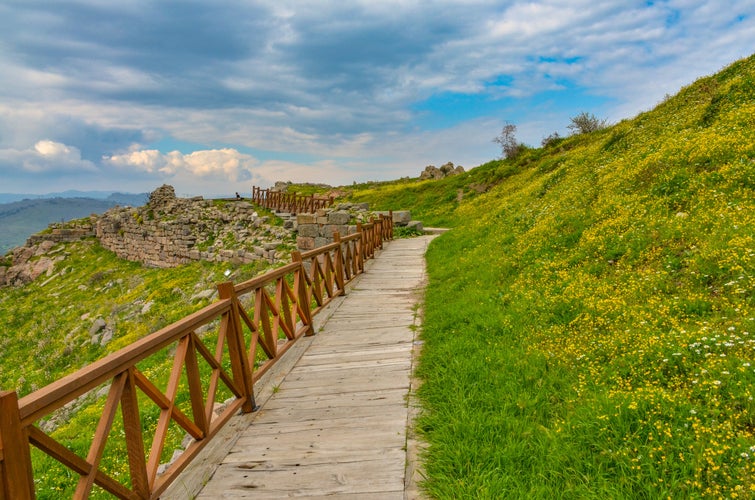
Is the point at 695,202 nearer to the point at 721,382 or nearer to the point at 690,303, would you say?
the point at 690,303

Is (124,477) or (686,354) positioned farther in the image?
(124,477)

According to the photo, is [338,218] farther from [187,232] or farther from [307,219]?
[187,232]

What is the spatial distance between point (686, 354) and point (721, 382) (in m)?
0.51

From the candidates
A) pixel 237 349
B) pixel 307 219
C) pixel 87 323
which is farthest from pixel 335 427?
pixel 87 323

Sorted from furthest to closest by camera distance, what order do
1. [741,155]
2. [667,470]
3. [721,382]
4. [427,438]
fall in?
[741,155] < [427,438] < [721,382] < [667,470]

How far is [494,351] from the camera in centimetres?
525

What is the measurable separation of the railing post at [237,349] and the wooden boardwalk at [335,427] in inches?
9.3

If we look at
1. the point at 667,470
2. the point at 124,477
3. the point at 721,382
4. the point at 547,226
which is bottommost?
the point at 124,477

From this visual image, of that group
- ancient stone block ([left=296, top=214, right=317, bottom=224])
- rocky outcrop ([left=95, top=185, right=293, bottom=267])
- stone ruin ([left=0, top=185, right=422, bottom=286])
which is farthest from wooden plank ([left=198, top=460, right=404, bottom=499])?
rocky outcrop ([left=95, top=185, right=293, bottom=267])

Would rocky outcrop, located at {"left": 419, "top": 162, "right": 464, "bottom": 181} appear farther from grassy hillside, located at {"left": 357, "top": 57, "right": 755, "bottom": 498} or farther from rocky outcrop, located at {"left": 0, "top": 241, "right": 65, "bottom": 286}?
rocky outcrop, located at {"left": 0, "top": 241, "right": 65, "bottom": 286}

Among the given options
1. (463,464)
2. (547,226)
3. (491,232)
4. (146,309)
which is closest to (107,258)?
(146,309)

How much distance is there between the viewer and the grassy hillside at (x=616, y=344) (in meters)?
3.03

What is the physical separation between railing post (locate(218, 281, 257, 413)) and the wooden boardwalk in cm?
24

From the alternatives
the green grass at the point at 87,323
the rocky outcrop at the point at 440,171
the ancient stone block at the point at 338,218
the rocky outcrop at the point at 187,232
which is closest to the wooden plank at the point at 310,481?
the green grass at the point at 87,323
